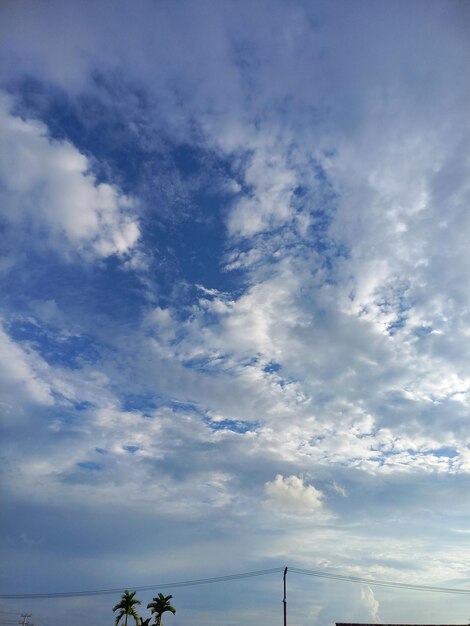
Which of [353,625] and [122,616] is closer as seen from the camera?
[353,625]

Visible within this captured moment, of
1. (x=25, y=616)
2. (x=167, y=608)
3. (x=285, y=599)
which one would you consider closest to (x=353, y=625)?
(x=285, y=599)

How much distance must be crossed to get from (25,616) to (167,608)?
193 feet

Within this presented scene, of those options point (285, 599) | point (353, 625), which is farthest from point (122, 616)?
point (353, 625)

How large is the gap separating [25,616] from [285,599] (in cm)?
8510

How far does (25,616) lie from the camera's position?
165 m

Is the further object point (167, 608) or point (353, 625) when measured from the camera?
point (167, 608)

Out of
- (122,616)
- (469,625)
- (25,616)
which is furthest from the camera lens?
(25,616)

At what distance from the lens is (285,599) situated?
359ft

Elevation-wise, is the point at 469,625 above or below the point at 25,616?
below

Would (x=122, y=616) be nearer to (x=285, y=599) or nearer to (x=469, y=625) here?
(x=285, y=599)

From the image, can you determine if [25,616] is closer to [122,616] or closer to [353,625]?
[122,616]

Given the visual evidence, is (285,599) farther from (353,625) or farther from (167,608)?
(167,608)

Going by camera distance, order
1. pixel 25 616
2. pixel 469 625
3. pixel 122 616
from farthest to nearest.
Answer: pixel 25 616 → pixel 122 616 → pixel 469 625

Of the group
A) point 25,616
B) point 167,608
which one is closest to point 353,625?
point 167,608
